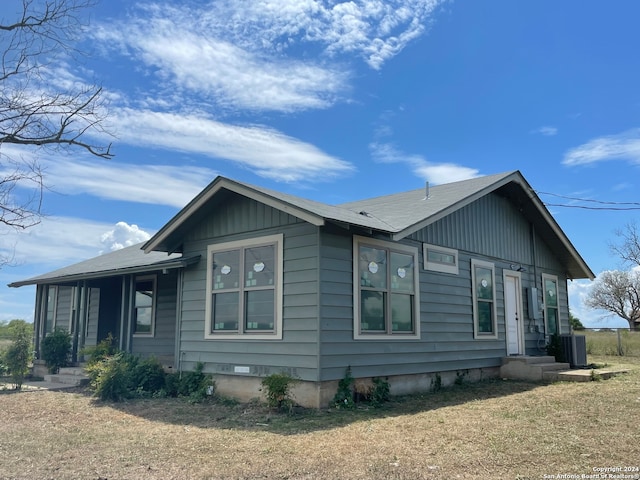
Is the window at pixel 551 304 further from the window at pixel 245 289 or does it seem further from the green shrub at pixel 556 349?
the window at pixel 245 289

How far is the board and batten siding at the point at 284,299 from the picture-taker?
28.3ft

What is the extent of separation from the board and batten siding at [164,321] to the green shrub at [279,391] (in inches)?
247

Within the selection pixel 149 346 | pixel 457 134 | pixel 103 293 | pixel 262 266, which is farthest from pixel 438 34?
pixel 103 293

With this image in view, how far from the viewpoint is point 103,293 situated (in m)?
16.2

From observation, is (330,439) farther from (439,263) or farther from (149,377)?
(439,263)

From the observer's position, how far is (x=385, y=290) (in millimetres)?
9742

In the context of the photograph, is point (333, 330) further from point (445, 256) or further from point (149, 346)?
point (149, 346)

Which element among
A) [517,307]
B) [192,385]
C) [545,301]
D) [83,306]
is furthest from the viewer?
[545,301]

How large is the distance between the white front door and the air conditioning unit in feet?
3.74

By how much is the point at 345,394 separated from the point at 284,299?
1833 millimetres

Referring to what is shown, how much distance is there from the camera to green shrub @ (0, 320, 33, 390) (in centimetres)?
1223

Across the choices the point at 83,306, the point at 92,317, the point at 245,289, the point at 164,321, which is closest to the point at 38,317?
the point at 92,317

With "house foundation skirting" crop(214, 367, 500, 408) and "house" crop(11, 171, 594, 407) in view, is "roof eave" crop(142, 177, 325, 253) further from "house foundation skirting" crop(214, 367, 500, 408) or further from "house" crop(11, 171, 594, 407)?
"house foundation skirting" crop(214, 367, 500, 408)

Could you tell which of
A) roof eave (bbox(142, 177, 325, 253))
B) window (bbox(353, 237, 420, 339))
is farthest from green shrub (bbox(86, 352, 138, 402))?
window (bbox(353, 237, 420, 339))
